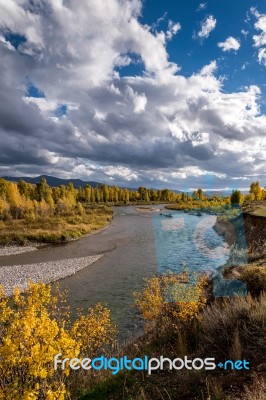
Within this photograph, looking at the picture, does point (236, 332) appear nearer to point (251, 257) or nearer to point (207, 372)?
point (207, 372)

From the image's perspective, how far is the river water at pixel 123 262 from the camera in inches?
813

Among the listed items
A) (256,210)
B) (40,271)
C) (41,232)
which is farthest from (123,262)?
(256,210)

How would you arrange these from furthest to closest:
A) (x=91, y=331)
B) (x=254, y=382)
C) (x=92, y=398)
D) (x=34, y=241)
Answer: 1. (x=34, y=241)
2. (x=91, y=331)
3. (x=92, y=398)
4. (x=254, y=382)

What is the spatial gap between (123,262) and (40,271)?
28.9ft

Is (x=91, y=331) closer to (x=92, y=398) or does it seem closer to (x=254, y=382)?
(x=92, y=398)

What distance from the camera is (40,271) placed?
30594mm

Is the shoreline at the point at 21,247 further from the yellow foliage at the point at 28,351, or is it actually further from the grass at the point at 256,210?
the yellow foliage at the point at 28,351

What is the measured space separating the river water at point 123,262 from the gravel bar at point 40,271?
133cm

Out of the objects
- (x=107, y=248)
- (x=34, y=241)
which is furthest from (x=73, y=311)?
(x=34, y=241)

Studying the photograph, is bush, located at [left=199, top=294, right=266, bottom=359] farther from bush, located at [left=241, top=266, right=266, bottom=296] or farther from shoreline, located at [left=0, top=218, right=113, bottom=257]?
shoreline, located at [left=0, top=218, right=113, bottom=257]

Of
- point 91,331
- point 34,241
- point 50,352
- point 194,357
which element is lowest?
point 34,241

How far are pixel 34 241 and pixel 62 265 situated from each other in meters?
18.5

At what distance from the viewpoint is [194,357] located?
27.9 feet

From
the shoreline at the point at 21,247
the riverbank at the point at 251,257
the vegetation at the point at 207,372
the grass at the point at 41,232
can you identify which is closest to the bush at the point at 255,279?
the riverbank at the point at 251,257
